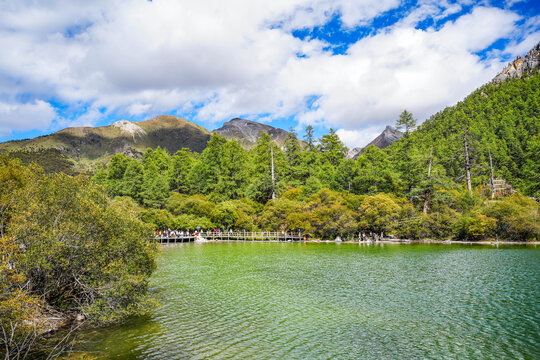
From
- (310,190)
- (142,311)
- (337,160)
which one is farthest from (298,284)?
(337,160)

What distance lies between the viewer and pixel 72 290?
43.8 ft

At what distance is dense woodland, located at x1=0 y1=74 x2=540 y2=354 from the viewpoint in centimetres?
1176

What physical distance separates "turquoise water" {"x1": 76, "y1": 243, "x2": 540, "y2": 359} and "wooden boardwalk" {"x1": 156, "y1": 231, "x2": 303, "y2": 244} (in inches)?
1148

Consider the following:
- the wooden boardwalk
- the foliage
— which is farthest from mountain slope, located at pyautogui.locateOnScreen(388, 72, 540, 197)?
the foliage

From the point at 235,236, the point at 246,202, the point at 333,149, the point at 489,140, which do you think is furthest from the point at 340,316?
the point at 489,140

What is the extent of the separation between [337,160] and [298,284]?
6262cm

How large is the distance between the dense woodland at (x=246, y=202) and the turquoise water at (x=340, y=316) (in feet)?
8.51

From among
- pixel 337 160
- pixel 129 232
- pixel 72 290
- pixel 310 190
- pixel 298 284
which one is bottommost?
pixel 298 284

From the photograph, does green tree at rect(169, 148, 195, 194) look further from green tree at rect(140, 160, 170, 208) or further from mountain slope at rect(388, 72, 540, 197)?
mountain slope at rect(388, 72, 540, 197)

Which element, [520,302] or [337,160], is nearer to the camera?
[520,302]

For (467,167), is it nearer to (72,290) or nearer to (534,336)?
(534,336)

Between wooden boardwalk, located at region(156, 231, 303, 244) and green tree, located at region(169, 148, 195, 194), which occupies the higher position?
green tree, located at region(169, 148, 195, 194)

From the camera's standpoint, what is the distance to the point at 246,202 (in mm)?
64188

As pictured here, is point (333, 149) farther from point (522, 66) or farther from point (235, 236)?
point (522, 66)
